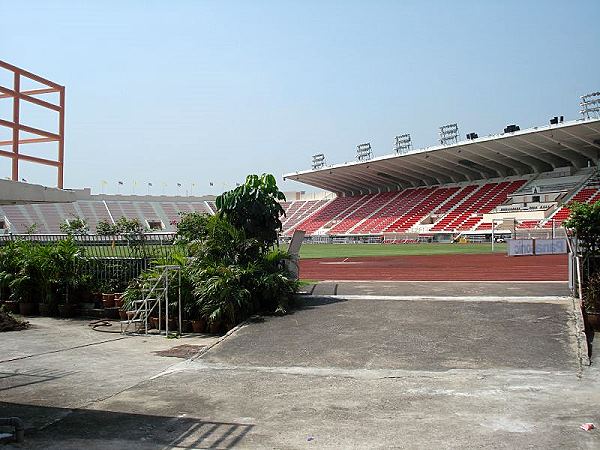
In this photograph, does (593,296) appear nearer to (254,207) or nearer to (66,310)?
(254,207)

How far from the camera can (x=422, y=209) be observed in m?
68.5

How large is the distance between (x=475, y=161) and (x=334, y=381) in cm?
5980

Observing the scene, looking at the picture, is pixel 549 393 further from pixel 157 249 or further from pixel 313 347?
pixel 157 249

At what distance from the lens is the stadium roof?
52625mm

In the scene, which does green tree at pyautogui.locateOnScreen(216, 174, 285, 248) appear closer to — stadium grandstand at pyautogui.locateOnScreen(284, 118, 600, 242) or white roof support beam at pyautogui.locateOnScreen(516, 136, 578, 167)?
stadium grandstand at pyautogui.locateOnScreen(284, 118, 600, 242)

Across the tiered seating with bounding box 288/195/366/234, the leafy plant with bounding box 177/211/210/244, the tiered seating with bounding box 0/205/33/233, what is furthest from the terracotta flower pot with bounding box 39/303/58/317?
the tiered seating with bounding box 0/205/33/233

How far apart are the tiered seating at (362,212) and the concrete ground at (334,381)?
59.1 metres

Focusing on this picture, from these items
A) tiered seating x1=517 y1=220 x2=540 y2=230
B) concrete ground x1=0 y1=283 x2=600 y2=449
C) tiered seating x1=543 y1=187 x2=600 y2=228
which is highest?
tiered seating x1=543 y1=187 x2=600 y2=228

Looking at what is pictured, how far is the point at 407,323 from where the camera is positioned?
10.4 metres

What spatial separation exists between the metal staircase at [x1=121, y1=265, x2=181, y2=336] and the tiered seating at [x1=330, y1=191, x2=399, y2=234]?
57.8 meters

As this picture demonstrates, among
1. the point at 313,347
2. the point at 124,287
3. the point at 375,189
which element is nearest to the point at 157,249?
the point at 124,287

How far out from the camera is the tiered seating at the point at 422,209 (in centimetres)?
6569

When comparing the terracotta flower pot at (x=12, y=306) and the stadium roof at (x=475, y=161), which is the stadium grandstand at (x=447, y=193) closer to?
the stadium roof at (x=475, y=161)

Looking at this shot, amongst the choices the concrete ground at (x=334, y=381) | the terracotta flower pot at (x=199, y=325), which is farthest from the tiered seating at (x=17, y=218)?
the terracotta flower pot at (x=199, y=325)
